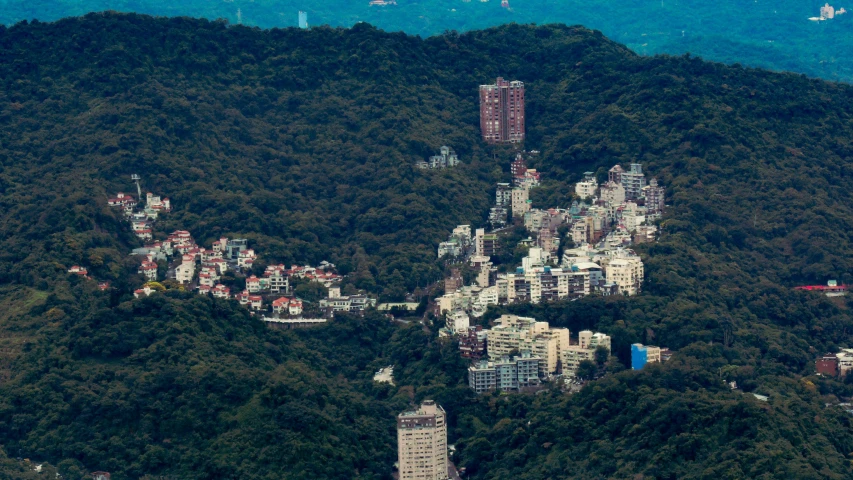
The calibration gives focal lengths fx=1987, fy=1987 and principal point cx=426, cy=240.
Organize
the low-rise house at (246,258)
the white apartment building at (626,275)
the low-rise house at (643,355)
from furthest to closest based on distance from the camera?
1. the low-rise house at (246,258)
2. the white apartment building at (626,275)
3. the low-rise house at (643,355)

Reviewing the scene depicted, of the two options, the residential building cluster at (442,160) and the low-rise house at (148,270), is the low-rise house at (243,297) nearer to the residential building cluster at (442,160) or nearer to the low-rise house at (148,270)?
the low-rise house at (148,270)

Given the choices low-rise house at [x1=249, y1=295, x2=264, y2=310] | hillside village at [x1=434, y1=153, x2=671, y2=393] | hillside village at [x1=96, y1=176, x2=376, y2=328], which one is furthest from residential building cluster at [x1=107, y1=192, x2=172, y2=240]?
hillside village at [x1=434, y1=153, x2=671, y2=393]

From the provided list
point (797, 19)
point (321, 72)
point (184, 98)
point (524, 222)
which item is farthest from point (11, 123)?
point (797, 19)

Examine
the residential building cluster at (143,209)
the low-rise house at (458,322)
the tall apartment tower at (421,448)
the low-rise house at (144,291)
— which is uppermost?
the residential building cluster at (143,209)

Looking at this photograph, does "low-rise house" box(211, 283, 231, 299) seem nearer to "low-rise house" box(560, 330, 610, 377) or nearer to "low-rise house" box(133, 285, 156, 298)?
"low-rise house" box(133, 285, 156, 298)

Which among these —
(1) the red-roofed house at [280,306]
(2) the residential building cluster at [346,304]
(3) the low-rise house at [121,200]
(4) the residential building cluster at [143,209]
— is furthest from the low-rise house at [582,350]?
(3) the low-rise house at [121,200]

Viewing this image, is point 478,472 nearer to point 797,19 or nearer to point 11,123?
point 11,123
